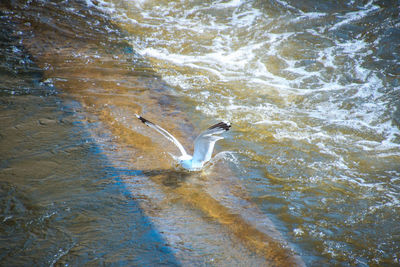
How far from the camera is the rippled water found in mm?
3246

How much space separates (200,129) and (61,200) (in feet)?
8.56

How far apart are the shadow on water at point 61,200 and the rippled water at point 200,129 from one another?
0.7 inches

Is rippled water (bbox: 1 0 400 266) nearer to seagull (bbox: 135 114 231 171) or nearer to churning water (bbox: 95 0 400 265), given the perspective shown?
churning water (bbox: 95 0 400 265)

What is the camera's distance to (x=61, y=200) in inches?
135

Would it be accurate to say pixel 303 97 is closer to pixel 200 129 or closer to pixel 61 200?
pixel 200 129

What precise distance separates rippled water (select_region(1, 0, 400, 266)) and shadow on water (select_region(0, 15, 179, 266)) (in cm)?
2

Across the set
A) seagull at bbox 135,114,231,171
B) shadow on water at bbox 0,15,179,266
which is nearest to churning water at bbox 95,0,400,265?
seagull at bbox 135,114,231,171

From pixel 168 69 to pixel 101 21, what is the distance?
3545mm

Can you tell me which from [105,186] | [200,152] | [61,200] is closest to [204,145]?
[200,152]

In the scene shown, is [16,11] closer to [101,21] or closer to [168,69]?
[101,21]

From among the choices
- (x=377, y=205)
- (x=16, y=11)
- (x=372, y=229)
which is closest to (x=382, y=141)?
(x=377, y=205)

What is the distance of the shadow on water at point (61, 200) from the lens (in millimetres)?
2873

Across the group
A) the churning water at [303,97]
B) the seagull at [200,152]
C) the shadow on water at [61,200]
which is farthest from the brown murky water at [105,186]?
the churning water at [303,97]

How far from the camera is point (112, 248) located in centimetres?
298
